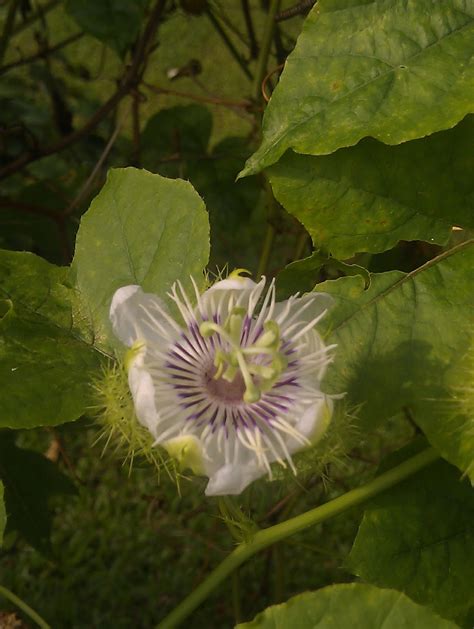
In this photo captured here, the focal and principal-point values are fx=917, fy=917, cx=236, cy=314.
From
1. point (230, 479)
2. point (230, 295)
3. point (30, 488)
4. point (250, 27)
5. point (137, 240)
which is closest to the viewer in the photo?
point (230, 479)

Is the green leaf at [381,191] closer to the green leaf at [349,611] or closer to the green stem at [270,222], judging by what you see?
the green leaf at [349,611]

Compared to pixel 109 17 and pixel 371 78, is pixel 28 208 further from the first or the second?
pixel 371 78

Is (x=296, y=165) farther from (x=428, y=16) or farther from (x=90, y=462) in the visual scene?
(x=90, y=462)

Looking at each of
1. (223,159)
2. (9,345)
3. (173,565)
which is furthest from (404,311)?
(173,565)

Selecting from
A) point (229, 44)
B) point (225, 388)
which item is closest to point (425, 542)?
point (225, 388)

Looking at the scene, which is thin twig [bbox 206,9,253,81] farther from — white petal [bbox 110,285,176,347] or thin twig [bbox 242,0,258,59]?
white petal [bbox 110,285,176,347]

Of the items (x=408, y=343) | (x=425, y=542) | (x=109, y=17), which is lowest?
(x=425, y=542)

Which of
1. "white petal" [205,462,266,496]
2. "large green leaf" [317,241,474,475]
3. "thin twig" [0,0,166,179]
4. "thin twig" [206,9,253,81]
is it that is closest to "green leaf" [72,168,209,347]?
"large green leaf" [317,241,474,475]
